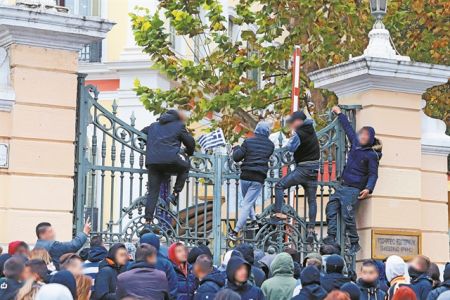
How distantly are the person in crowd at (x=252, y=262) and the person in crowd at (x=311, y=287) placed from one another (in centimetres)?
95

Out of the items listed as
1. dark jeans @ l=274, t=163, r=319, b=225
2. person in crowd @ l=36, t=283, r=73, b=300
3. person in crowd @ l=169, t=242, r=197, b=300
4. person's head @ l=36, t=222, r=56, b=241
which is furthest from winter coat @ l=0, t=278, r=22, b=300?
dark jeans @ l=274, t=163, r=319, b=225

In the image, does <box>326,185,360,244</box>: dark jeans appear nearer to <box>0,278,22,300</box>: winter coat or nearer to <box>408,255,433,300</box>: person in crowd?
<box>408,255,433,300</box>: person in crowd

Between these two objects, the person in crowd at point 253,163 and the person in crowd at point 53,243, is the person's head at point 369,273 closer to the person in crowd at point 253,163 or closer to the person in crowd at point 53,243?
the person in crowd at point 53,243

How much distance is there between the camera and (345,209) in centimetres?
1753

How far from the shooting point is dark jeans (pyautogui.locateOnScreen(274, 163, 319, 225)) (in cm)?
1706

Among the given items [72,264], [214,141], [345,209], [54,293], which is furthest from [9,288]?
[345,209]

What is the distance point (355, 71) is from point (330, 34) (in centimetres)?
567

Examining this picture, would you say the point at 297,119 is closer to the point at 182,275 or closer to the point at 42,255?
the point at 182,275

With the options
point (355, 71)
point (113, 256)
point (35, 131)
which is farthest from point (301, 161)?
point (113, 256)

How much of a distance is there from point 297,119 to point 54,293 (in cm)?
755

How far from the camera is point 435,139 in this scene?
18547 millimetres

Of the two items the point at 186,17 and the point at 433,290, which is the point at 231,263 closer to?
the point at 433,290

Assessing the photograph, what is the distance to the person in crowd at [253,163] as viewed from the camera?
16766 millimetres

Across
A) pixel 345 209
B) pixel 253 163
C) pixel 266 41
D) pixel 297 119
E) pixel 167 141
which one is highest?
pixel 266 41
